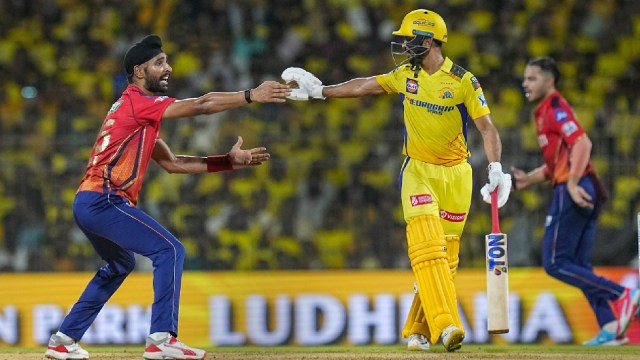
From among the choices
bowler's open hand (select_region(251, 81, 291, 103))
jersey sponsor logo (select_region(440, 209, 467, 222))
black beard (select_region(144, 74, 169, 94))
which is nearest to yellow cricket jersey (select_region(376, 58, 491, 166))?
jersey sponsor logo (select_region(440, 209, 467, 222))

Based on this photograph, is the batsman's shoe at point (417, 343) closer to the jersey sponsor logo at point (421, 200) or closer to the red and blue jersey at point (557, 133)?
the jersey sponsor logo at point (421, 200)

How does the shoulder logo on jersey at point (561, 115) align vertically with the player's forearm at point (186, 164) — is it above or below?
above

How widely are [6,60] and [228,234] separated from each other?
194 inches

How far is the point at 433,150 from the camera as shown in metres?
8.28

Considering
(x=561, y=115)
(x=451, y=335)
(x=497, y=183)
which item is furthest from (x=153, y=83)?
(x=561, y=115)

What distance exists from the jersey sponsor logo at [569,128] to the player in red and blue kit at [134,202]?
3.56 metres

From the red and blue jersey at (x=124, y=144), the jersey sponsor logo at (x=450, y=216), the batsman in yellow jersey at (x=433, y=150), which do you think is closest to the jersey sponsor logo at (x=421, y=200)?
the batsman in yellow jersey at (x=433, y=150)

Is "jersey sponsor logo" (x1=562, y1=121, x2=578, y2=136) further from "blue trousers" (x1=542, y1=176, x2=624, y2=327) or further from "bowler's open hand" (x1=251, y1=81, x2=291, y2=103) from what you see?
"bowler's open hand" (x1=251, y1=81, x2=291, y2=103)

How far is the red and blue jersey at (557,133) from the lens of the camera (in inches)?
400

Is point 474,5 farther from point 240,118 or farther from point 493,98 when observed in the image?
point 240,118

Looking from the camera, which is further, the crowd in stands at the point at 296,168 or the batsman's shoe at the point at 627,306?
the crowd in stands at the point at 296,168

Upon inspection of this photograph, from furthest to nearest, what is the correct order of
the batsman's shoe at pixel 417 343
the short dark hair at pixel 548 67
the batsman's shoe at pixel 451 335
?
the short dark hair at pixel 548 67 → the batsman's shoe at pixel 417 343 → the batsman's shoe at pixel 451 335

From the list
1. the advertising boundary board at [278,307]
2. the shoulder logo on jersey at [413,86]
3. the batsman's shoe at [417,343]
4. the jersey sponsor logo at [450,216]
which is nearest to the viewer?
the shoulder logo on jersey at [413,86]

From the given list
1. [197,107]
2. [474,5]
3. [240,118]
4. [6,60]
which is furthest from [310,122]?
[197,107]
